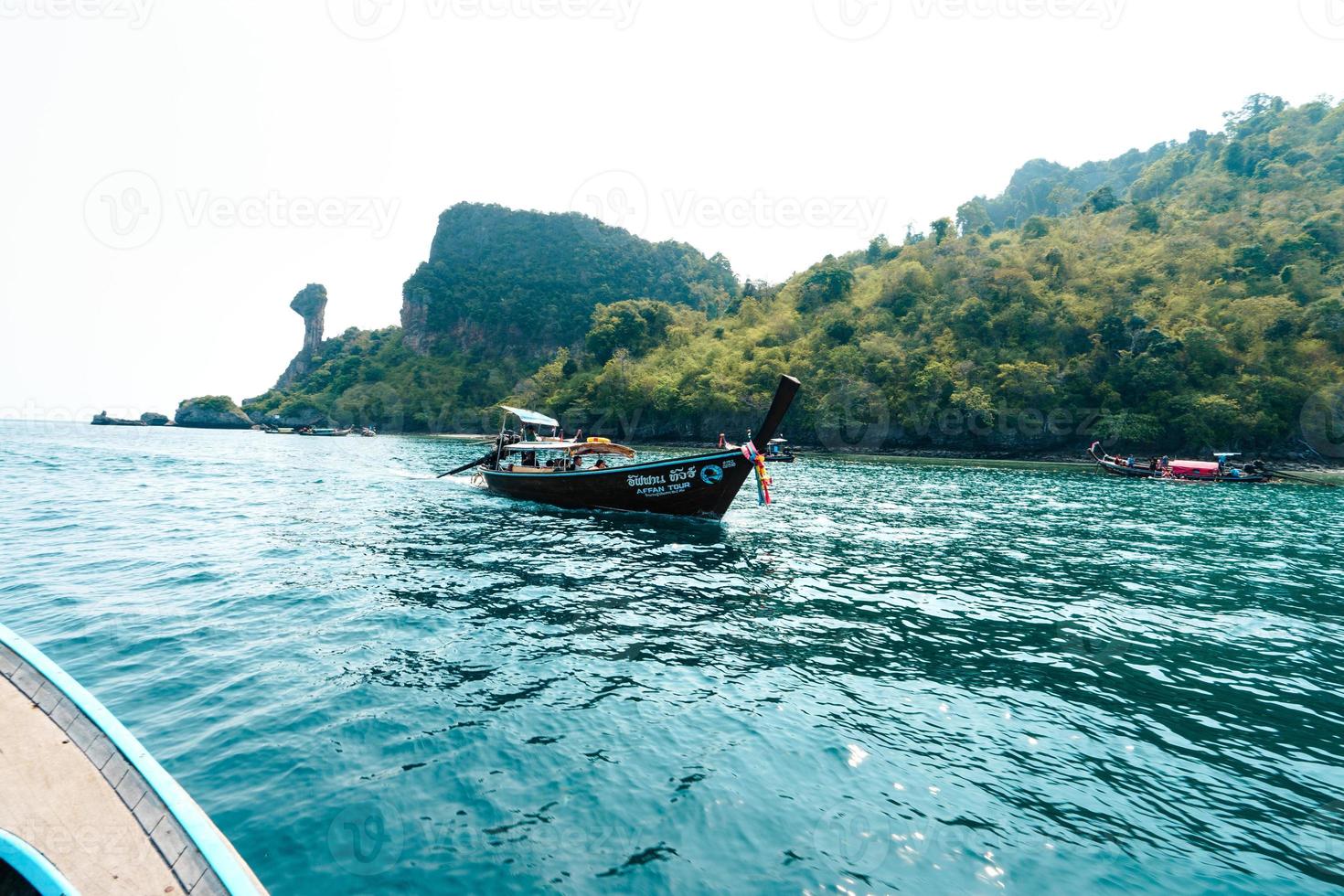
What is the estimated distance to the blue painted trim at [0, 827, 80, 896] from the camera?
2801mm

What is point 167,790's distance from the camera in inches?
136

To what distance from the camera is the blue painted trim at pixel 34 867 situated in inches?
110

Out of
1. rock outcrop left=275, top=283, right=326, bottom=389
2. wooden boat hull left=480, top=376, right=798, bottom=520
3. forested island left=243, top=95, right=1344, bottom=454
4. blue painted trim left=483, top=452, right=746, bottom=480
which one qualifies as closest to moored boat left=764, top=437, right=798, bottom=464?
Result: forested island left=243, top=95, right=1344, bottom=454

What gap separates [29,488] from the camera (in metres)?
28.1

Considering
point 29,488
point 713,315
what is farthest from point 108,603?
point 713,315

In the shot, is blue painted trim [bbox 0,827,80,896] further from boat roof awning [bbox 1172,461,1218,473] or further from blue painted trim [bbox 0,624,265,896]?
boat roof awning [bbox 1172,461,1218,473]

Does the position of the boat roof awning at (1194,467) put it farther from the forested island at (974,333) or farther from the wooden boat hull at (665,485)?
the wooden boat hull at (665,485)

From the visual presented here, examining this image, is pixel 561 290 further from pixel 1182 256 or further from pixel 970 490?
pixel 970 490

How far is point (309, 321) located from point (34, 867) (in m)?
203

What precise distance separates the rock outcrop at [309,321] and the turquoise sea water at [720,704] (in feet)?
584

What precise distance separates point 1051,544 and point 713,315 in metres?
125

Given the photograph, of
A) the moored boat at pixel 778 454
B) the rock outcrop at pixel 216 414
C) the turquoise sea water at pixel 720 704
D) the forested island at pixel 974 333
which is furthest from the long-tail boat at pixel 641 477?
the rock outcrop at pixel 216 414

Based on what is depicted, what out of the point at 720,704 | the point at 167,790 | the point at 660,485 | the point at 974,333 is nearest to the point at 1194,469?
the point at 974,333

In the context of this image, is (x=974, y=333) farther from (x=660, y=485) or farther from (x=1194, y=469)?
(x=660, y=485)
